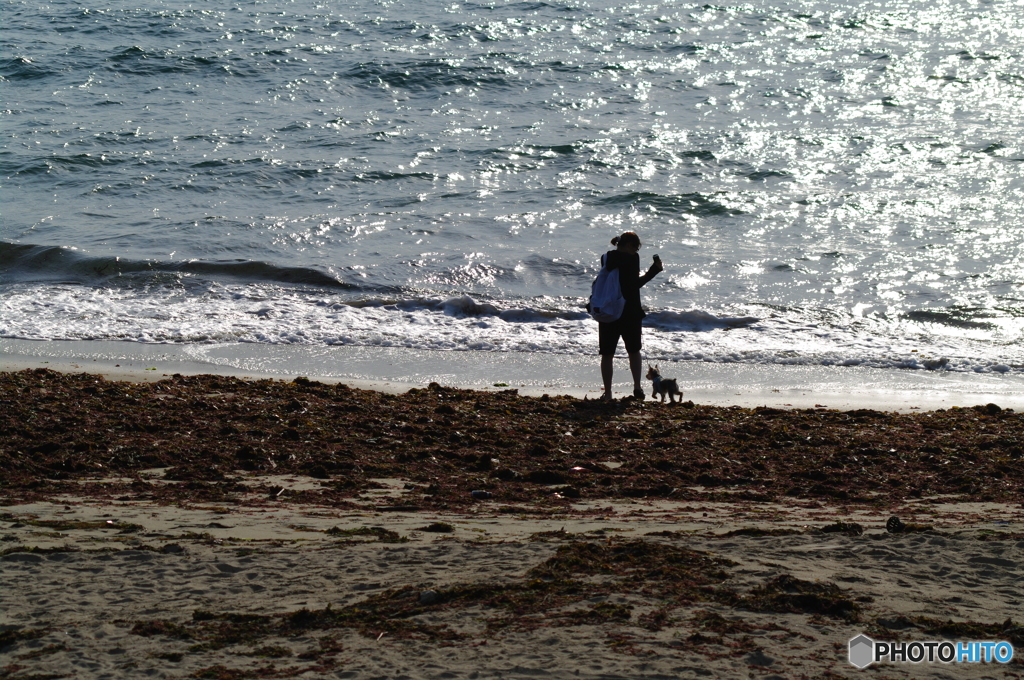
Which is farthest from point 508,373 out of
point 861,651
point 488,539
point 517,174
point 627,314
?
point 517,174

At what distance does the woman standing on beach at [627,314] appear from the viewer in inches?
314

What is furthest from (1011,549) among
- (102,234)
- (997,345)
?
(102,234)

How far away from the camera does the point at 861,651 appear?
296 cm

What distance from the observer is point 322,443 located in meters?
6.13

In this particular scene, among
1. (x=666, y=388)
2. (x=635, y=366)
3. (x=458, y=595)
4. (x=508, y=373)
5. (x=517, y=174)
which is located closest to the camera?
(x=458, y=595)

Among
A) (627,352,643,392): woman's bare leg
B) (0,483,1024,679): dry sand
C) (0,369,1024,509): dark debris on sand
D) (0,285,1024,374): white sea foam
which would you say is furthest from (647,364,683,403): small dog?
(0,483,1024,679): dry sand

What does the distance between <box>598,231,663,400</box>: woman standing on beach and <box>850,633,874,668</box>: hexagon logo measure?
4843 millimetres

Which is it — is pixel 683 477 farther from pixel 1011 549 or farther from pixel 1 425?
pixel 1 425

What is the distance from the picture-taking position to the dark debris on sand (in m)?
5.23

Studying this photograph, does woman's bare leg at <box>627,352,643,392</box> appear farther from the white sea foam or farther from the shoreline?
the white sea foam

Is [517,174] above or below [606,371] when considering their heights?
above
